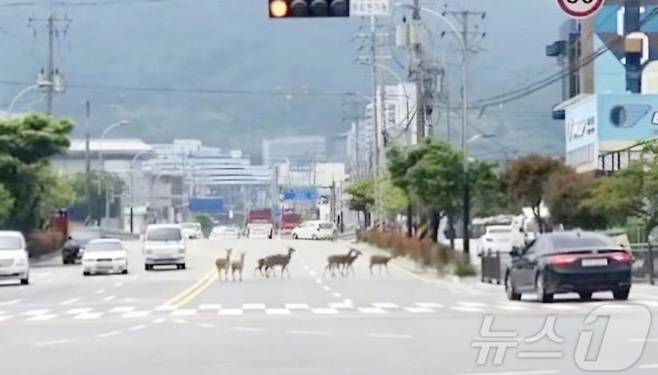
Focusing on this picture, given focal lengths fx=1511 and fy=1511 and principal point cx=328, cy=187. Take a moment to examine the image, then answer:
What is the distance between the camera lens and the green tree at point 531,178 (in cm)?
7250

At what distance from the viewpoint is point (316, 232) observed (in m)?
117

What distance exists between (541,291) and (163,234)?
30.6m

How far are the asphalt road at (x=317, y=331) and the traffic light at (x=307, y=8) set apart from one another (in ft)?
18.2

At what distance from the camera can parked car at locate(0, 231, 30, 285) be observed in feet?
165

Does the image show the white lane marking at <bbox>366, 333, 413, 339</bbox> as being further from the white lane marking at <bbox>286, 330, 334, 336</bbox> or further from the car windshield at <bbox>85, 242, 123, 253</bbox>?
the car windshield at <bbox>85, 242, 123, 253</bbox>

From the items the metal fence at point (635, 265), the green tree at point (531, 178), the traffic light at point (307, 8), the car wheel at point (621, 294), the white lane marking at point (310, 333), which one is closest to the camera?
the white lane marking at point (310, 333)

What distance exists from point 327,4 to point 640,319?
7.83m

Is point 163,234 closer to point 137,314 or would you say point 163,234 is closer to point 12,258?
point 12,258

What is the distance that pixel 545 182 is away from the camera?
71.1m

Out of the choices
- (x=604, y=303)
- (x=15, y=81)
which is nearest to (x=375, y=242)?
(x=604, y=303)

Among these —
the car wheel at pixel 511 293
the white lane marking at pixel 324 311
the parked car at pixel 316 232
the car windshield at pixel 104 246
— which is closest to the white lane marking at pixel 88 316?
the white lane marking at pixel 324 311

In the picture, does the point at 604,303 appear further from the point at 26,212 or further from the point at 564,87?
the point at 564,87

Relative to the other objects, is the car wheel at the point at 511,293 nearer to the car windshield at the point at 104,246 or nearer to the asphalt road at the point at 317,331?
the asphalt road at the point at 317,331

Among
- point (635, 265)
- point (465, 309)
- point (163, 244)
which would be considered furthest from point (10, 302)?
point (163, 244)
